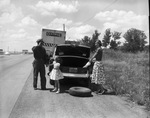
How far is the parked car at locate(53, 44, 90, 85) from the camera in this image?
7.97 metres

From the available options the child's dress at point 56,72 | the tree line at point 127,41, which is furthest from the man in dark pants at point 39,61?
the tree line at point 127,41

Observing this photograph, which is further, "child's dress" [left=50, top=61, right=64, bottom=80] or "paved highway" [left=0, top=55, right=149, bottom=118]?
"child's dress" [left=50, top=61, right=64, bottom=80]

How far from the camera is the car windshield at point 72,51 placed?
845cm

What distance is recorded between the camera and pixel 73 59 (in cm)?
894

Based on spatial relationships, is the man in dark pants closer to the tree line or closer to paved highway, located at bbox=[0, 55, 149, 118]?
paved highway, located at bbox=[0, 55, 149, 118]

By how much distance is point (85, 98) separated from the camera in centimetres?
652

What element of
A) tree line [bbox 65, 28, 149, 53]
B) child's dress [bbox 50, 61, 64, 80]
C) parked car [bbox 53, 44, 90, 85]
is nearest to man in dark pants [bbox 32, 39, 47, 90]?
child's dress [bbox 50, 61, 64, 80]

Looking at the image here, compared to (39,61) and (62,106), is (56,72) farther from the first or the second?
(62,106)

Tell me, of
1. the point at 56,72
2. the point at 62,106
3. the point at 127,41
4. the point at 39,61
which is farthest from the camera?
the point at 127,41

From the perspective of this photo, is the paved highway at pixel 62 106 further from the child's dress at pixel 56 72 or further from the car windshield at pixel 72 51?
the car windshield at pixel 72 51

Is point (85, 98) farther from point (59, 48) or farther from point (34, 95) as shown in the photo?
point (59, 48)

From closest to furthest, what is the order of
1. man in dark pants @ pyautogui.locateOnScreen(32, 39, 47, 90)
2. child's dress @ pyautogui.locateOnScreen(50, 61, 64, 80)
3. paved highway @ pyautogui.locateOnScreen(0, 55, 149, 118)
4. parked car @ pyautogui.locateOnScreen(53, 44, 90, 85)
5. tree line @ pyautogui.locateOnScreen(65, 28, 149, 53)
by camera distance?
paved highway @ pyautogui.locateOnScreen(0, 55, 149, 118)
child's dress @ pyautogui.locateOnScreen(50, 61, 64, 80)
man in dark pants @ pyautogui.locateOnScreen(32, 39, 47, 90)
parked car @ pyautogui.locateOnScreen(53, 44, 90, 85)
tree line @ pyautogui.locateOnScreen(65, 28, 149, 53)

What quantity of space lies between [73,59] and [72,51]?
44 cm

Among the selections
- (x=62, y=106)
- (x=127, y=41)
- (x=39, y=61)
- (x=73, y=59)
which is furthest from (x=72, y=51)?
(x=127, y=41)
